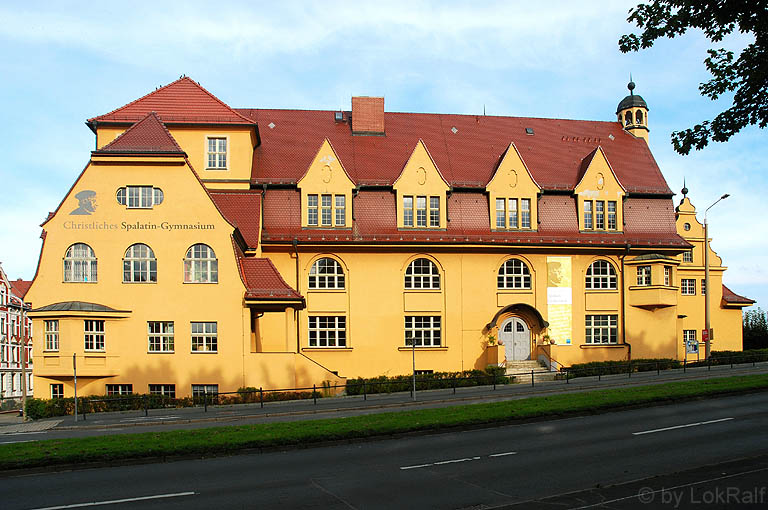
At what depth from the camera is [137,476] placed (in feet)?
47.0

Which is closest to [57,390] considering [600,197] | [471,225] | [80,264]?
[80,264]

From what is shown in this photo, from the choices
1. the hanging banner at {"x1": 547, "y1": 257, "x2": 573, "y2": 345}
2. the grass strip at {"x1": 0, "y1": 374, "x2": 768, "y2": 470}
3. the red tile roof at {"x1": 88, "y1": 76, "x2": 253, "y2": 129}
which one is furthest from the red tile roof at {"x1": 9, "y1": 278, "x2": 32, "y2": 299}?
the grass strip at {"x1": 0, "y1": 374, "x2": 768, "y2": 470}

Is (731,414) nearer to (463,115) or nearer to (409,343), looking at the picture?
(409,343)

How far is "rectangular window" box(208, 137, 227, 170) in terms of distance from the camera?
130 ft

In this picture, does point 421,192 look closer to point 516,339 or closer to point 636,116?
point 516,339

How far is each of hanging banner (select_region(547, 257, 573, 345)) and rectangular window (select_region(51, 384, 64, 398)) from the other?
24.9 meters

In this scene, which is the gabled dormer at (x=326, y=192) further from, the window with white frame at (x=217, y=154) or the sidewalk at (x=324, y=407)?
the sidewalk at (x=324, y=407)

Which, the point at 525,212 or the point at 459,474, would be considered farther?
the point at 525,212

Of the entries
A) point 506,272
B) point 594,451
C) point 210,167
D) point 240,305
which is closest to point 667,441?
point 594,451

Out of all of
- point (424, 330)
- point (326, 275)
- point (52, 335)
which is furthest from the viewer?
point (424, 330)

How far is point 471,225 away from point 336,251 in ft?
25.2

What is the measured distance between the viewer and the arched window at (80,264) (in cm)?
3238

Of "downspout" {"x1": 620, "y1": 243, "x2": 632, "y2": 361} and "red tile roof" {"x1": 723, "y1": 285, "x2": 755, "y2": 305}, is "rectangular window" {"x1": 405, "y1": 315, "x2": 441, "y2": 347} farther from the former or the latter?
"red tile roof" {"x1": 723, "y1": 285, "x2": 755, "y2": 305}

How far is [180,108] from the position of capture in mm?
39406
